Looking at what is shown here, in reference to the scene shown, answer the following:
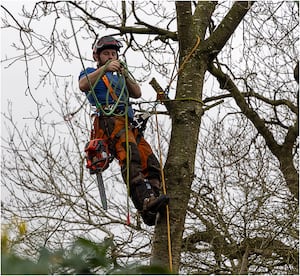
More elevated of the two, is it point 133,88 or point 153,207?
point 133,88

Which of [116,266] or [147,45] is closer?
[116,266]

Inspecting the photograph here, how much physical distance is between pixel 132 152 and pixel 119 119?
213mm

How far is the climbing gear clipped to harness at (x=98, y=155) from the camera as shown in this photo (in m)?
3.81

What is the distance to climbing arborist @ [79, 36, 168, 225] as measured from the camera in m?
3.66

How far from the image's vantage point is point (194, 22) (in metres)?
3.92

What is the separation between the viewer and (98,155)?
384 cm

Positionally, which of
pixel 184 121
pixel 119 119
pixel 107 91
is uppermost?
pixel 107 91

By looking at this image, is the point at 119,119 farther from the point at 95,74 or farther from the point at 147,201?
the point at 147,201

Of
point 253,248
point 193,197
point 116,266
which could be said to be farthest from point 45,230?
point 116,266

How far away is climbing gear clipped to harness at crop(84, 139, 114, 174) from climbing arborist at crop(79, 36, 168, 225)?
38 mm

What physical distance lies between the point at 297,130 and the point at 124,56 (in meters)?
2.16

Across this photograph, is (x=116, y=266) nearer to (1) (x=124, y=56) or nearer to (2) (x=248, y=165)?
(1) (x=124, y=56)

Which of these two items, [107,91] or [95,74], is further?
[107,91]

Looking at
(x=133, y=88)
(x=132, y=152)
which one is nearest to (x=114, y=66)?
(x=133, y=88)
